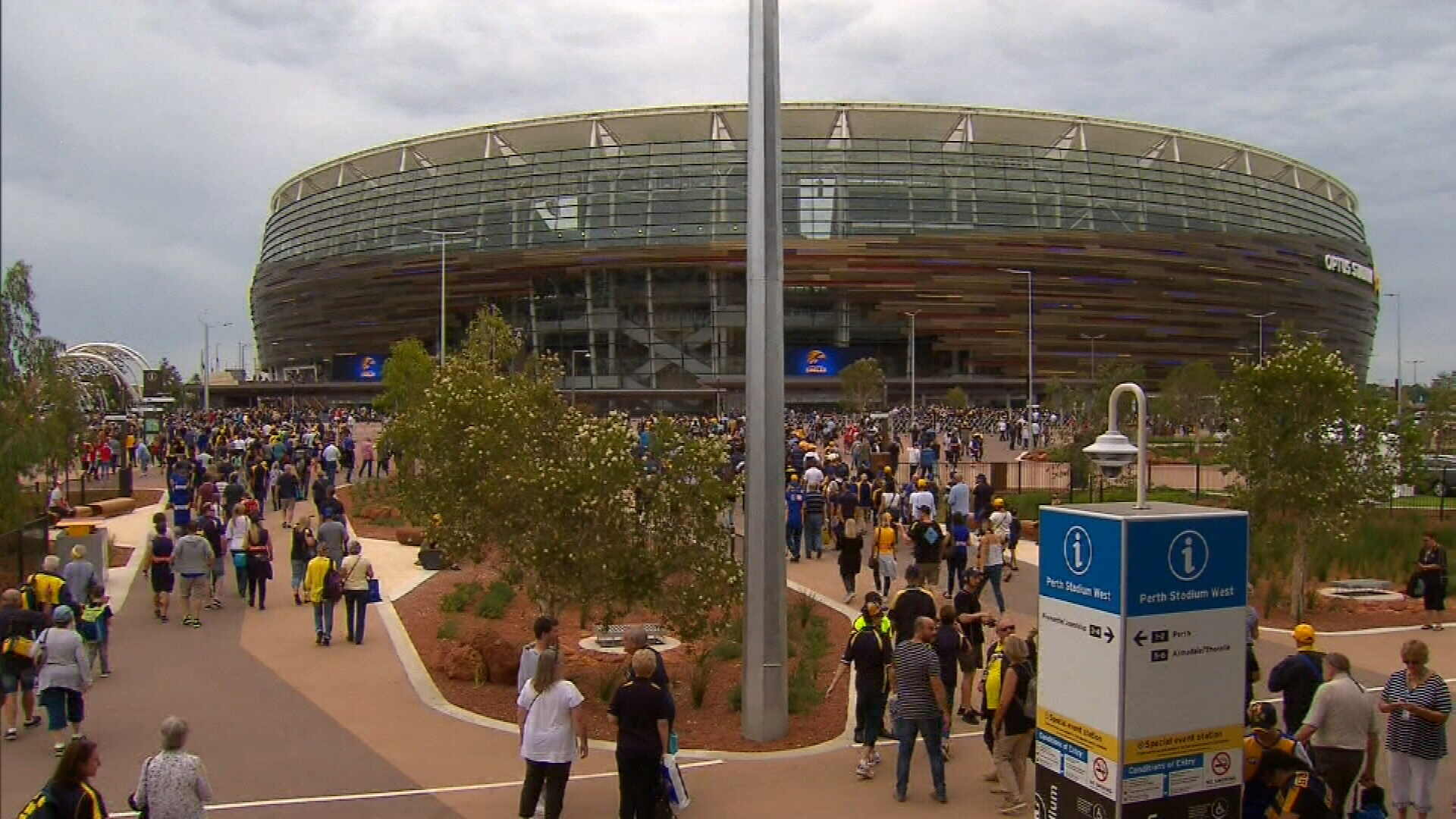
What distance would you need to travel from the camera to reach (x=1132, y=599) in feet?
22.2

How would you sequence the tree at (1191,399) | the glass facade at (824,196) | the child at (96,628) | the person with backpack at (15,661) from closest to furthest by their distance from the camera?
the person with backpack at (15,661) < the child at (96,628) < the tree at (1191,399) < the glass facade at (824,196)

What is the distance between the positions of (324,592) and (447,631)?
1518 millimetres

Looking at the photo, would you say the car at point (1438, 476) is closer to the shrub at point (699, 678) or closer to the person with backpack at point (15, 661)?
the shrub at point (699, 678)

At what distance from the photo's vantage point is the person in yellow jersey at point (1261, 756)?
7.08 meters

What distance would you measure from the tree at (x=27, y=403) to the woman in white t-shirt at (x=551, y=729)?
13598 millimetres

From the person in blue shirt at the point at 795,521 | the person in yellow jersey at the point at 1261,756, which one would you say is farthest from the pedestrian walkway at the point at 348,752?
the person in blue shirt at the point at 795,521

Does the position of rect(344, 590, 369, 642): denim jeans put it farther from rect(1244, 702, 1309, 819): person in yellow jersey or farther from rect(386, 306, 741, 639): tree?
rect(1244, 702, 1309, 819): person in yellow jersey

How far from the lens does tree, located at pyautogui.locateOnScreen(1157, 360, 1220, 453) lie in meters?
55.3

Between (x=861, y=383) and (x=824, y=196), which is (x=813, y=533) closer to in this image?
(x=861, y=383)

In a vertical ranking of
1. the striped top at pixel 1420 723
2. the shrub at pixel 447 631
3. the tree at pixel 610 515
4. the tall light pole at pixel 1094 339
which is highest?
the tall light pole at pixel 1094 339

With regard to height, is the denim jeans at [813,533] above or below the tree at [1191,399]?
below

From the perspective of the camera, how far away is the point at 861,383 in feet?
206

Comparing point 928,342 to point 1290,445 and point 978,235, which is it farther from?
point 1290,445

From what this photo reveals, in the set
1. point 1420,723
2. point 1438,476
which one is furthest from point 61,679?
point 1438,476
